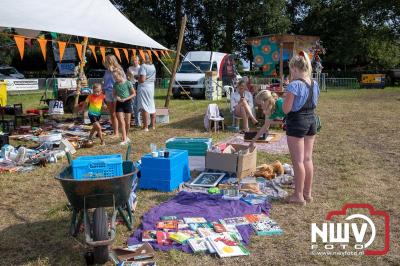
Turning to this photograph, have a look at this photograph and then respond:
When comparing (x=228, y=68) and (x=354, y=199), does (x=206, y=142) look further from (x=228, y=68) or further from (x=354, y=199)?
(x=228, y=68)

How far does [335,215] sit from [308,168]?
0.67 meters

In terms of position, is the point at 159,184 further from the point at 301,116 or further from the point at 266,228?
the point at 301,116

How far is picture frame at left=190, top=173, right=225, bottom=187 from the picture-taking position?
19.4 ft

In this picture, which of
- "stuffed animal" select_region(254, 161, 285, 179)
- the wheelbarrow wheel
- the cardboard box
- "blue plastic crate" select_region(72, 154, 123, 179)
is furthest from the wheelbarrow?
"stuffed animal" select_region(254, 161, 285, 179)

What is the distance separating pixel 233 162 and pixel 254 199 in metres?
0.94

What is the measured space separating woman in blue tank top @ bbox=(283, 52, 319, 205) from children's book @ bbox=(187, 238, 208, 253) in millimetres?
1619

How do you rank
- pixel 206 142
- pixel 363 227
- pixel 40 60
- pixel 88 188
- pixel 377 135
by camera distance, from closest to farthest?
1. pixel 88 188
2. pixel 363 227
3. pixel 206 142
4. pixel 377 135
5. pixel 40 60

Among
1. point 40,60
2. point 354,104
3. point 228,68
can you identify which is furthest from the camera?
point 40,60

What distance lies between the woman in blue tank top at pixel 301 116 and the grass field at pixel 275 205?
1.33 ft

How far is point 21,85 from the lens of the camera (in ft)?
78.5

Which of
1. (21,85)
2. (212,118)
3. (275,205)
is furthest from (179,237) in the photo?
(21,85)

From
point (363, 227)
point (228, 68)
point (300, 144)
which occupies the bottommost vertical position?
point (363, 227)

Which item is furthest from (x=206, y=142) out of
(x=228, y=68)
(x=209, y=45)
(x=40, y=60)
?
(x=40, y=60)

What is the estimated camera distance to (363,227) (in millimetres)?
4434
